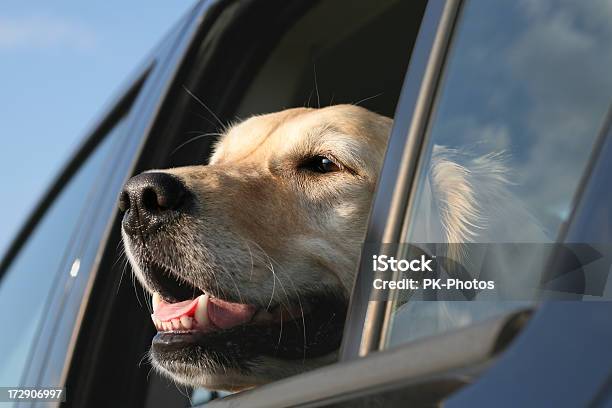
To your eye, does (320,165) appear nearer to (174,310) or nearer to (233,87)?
(233,87)

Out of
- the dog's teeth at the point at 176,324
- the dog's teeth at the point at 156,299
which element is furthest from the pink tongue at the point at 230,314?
the dog's teeth at the point at 156,299

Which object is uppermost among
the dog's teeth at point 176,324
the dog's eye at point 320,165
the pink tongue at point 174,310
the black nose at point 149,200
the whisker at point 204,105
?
the whisker at point 204,105

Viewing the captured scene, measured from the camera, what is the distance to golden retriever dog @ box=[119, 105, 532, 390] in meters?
2.89

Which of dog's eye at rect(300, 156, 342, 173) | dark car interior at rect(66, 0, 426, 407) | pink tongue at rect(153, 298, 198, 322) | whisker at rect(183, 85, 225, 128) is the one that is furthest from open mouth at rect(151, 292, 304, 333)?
whisker at rect(183, 85, 225, 128)

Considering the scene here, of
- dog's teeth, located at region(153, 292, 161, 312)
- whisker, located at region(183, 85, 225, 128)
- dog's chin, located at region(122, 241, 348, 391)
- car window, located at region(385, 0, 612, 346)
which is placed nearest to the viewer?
car window, located at region(385, 0, 612, 346)

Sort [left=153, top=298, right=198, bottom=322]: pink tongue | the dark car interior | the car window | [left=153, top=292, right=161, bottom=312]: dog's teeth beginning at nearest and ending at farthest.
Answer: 1. the car window
2. [left=153, top=298, right=198, bottom=322]: pink tongue
3. [left=153, top=292, right=161, bottom=312]: dog's teeth
4. the dark car interior

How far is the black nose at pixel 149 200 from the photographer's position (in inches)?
114

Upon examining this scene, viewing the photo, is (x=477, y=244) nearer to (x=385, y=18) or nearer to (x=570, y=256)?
(x=570, y=256)

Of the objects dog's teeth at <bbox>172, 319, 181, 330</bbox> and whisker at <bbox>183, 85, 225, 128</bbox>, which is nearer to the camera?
dog's teeth at <bbox>172, 319, 181, 330</bbox>


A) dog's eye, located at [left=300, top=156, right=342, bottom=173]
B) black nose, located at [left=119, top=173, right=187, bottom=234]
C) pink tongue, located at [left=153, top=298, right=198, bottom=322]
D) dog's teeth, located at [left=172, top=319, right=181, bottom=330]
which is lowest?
dog's teeth, located at [left=172, top=319, right=181, bottom=330]

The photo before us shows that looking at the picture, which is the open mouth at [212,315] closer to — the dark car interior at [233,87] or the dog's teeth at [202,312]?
the dog's teeth at [202,312]

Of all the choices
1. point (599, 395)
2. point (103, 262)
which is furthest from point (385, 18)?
point (599, 395)

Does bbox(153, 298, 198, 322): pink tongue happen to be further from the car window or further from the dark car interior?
the car window

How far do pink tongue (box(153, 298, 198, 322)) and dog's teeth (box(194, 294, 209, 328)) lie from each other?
1 centimetres
